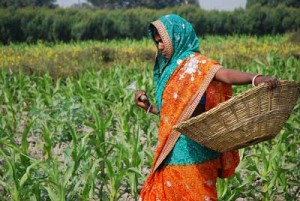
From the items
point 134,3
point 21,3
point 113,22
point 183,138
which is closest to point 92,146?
point 183,138

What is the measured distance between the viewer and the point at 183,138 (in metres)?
2.19

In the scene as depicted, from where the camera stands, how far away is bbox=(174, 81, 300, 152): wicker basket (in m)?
1.87

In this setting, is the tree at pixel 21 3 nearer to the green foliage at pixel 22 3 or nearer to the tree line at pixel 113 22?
the green foliage at pixel 22 3

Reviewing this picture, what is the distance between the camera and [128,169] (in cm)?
317

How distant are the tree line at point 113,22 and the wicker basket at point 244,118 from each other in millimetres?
16253

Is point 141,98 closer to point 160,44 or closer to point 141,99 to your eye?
point 141,99

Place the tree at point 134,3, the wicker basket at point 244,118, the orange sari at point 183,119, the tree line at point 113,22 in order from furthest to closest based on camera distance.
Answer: the tree at point 134,3 → the tree line at point 113,22 → the orange sari at point 183,119 → the wicker basket at point 244,118

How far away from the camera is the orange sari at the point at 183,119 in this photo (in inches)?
83.6

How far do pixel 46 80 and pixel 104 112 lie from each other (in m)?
1.10

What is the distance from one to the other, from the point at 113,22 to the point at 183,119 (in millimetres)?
19868

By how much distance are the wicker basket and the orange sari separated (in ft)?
0.68

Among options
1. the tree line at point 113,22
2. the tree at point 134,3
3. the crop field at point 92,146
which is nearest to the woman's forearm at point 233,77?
the crop field at point 92,146

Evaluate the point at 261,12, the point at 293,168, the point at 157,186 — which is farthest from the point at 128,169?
the point at 261,12

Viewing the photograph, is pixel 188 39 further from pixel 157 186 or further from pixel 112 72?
pixel 112 72
